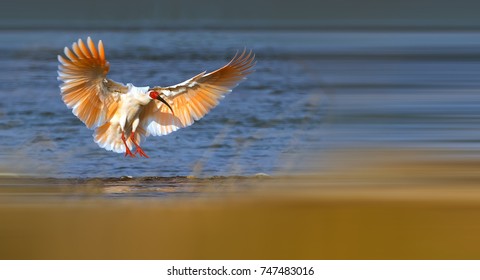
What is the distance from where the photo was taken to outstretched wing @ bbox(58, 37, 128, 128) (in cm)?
516

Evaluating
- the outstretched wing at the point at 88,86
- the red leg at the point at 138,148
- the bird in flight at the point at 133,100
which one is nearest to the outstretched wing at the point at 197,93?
the bird in flight at the point at 133,100

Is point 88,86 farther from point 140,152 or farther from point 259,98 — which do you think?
point 259,98

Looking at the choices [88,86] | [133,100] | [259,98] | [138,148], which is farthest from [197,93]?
[259,98]

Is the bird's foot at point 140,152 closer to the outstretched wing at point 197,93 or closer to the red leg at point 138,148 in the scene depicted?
the red leg at point 138,148

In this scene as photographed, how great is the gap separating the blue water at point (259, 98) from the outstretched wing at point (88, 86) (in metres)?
0.37

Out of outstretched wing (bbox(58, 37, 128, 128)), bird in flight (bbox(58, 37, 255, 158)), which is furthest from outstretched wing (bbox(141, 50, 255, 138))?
outstretched wing (bbox(58, 37, 128, 128))

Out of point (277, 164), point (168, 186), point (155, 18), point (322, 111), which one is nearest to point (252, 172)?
point (277, 164)

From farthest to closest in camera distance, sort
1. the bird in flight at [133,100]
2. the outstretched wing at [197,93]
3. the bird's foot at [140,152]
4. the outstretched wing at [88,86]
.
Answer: the bird's foot at [140,152], the outstretched wing at [197,93], the bird in flight at [133,100], the outstretched wing at [88,86]

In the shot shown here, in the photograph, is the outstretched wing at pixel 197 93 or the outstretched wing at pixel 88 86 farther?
the outstretched wing at pixel 197 93

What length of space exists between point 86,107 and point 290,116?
202 cm

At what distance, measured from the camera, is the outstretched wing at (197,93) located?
5.64 metres

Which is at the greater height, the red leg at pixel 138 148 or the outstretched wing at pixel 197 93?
the outstretched wing at pixel 197 93

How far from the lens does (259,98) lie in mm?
7801

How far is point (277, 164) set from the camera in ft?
19.0
